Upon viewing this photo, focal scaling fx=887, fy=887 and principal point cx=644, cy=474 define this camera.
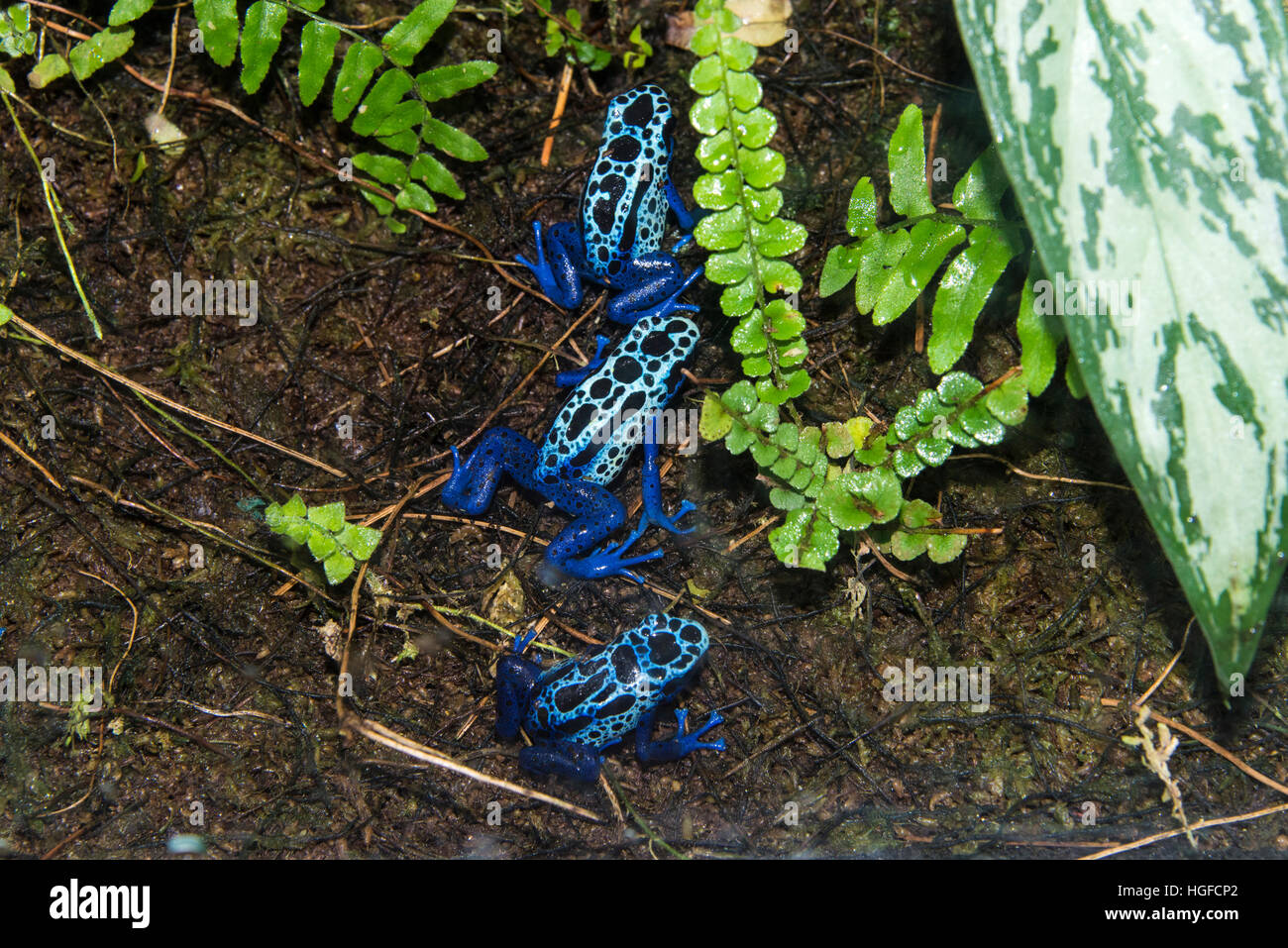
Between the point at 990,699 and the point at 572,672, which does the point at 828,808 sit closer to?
the point at 990,699

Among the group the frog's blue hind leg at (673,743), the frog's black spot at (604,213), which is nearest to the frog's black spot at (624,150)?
the frog's black spot at (604,213)

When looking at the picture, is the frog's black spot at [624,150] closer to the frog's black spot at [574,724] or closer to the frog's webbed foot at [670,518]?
the frog's webbed foot at [670,518]

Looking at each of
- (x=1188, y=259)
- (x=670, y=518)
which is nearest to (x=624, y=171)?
(x=670, y=518)

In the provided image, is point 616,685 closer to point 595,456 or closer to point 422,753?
point 422,753

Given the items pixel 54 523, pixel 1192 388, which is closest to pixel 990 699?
pixel 1192 388

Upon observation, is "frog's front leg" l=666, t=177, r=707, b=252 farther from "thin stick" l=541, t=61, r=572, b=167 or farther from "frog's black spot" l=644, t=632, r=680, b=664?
"frog's black spot" l=644, t=632, r=680, b=664

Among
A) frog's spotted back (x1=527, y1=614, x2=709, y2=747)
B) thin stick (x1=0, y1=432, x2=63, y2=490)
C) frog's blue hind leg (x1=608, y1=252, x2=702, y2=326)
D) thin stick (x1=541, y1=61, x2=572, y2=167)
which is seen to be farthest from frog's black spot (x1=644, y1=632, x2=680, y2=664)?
thin stick (x1=0, y1=432, x2=63, y2=490)
